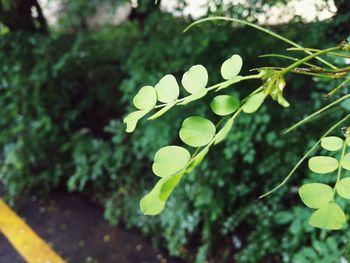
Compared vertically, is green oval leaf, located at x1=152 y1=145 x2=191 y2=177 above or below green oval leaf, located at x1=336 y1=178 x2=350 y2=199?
above

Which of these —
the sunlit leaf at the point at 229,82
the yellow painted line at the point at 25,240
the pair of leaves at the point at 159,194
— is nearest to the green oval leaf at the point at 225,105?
the sunlit leaf at the point at 229,82

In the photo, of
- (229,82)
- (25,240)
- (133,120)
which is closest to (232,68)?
(229,82)

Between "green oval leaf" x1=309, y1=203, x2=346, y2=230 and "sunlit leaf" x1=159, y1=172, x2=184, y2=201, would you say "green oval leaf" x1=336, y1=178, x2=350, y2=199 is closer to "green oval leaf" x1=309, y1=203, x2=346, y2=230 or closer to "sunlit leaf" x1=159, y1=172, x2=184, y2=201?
"green oval leaf" x1=309, y1=203, x2=346, y2=230

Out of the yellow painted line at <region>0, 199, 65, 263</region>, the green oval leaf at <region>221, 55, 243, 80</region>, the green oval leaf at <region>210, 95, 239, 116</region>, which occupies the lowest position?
the yellow painted line at <region>0, 199, 65, 263</region>

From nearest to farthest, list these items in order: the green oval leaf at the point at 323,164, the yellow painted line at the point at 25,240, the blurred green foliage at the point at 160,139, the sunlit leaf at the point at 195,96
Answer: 1. the sunlit leaf at the point at 195,96
2. the green oval leaf at the point at 323,164
3. the blurred green foliage at the point at 160,139
4. the yellow painted line at the point at 25,240

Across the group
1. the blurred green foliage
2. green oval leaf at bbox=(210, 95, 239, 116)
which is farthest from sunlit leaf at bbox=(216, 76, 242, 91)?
the blurred green foliage

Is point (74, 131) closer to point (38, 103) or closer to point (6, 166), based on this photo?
point (38, 103)

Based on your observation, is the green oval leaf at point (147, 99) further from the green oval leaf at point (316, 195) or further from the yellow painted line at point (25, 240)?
the yellow painted line at point (25, 240)
